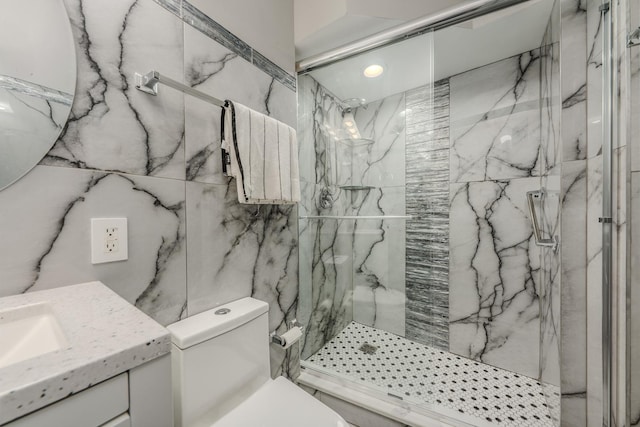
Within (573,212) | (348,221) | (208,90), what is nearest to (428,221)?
(348,221)

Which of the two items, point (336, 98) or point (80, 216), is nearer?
point (80, 216)

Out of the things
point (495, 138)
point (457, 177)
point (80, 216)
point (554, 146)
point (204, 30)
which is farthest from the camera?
point (457, 177)

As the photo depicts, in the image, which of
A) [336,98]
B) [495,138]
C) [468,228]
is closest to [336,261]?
[468,228]

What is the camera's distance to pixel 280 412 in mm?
910

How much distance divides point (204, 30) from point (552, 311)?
6.78ft

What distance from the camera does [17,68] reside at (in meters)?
0.63

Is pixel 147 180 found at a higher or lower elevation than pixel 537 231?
higher

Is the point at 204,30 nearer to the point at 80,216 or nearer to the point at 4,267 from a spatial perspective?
the point at 80,216

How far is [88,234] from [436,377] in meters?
1.86

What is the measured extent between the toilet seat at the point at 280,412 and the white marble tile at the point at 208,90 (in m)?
0.89

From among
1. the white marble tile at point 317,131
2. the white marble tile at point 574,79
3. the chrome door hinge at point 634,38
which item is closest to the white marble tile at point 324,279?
the white marble tile at point 317,131

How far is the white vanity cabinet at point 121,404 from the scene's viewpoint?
322 millimetres

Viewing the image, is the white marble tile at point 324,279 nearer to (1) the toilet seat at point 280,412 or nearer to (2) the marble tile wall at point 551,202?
(1) the toilet seat at point 280,412

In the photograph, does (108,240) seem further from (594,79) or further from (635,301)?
(594,79)
